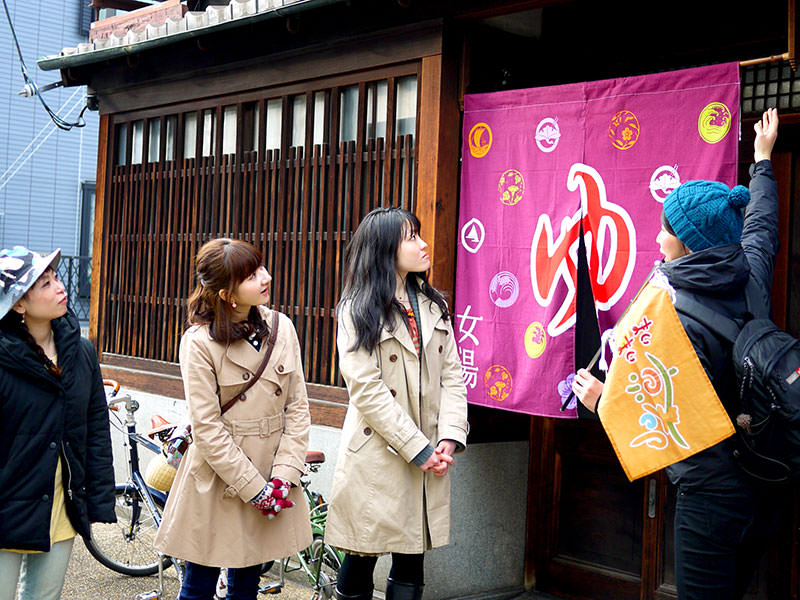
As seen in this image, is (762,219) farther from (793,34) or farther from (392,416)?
(392,416)

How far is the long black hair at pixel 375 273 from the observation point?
463 cm

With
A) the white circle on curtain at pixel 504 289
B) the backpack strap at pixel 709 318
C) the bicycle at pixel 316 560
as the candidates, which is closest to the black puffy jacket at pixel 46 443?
the bicycle at pixel 316 560

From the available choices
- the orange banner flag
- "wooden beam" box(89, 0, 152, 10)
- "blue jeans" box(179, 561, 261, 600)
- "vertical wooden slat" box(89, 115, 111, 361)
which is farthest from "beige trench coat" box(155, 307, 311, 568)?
"wooden beam" box(89, 0, 152, 10)

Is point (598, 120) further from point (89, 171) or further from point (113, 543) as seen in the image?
point (89, 171)

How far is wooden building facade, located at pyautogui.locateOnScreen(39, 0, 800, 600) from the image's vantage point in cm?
564

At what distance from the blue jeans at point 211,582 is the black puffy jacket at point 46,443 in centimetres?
55

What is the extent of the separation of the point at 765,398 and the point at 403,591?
2.22 m

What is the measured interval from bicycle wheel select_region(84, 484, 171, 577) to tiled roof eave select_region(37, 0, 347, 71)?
3.76m

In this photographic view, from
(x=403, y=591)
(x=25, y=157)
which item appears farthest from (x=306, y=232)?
(x=25, y=157)

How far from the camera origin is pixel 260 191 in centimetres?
757

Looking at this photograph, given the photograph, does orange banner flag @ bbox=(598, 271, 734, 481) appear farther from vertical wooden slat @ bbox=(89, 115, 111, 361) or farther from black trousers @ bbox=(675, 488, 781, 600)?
vertical wooden slat @ bbox=(89, 115, 111, 361)

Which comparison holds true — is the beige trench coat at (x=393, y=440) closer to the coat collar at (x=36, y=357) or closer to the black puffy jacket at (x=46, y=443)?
the black puffy jacket at (x=46, y=443)

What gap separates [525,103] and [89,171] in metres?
13.5

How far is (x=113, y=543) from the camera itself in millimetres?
7164
